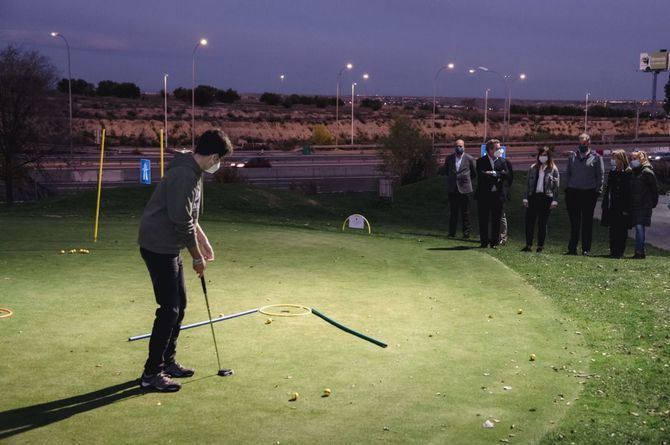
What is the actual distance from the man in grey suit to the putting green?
487cm

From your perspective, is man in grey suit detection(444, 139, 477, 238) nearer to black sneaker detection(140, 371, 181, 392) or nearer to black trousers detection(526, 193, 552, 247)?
black trousers detection(526, 193, 552, 247)

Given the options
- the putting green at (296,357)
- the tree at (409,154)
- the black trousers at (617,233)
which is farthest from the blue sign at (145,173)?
the tree at (409,154)

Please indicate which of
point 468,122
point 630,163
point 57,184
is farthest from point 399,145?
point 468,122

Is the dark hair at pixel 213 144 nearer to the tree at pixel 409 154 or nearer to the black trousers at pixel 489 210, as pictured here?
the black trousers at pixel 489 210

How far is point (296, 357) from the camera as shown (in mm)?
7562

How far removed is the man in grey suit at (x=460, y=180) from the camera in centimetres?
1792

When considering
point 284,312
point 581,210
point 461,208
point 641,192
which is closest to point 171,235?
point 284,312

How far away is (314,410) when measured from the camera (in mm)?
6117

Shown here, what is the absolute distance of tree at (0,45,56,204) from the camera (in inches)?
1389

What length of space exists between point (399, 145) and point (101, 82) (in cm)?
8956

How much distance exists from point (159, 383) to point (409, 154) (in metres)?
33.2

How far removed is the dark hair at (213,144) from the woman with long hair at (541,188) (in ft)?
31.7

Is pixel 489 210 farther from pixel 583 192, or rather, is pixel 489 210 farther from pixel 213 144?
pixel 213 144

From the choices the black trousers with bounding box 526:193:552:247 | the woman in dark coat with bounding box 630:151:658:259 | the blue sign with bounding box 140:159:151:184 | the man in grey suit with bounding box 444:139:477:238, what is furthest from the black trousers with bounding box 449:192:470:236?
the blue sign with bounding box 140:159:151:184
